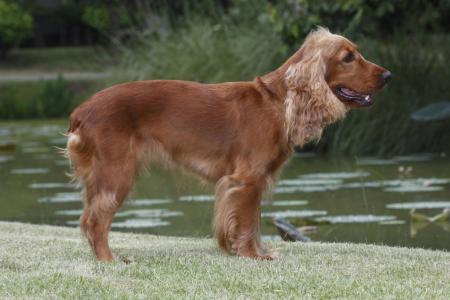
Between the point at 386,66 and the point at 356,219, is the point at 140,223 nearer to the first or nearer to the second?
the point at 356,219

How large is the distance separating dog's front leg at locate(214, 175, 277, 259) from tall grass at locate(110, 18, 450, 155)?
9.90 metres

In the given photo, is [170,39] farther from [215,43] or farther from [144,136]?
[144,136]

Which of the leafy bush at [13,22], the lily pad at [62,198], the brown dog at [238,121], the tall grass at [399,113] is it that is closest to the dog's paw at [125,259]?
the brown dog at [238,121]

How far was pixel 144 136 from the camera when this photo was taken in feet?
25.1

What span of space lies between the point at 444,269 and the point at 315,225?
13.1 feet

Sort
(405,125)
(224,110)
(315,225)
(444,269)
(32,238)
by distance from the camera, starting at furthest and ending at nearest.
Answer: (405,125) → (315,225) → (32,238) → (224,110) → (444,269)

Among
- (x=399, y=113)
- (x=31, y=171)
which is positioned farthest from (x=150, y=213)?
(x=399, y=113)

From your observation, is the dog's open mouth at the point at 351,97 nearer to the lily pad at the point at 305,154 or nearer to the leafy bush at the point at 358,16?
the leafy bush at the point at 358,16

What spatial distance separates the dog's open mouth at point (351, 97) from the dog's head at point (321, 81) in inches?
1.2

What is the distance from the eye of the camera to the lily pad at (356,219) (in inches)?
457

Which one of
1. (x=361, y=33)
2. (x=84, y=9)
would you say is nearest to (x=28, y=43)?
(x=84, y=9)

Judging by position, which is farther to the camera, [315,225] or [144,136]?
[315,225]

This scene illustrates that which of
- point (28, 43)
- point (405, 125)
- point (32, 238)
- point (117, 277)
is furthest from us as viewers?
point (28, 43)

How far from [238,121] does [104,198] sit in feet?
3.43
